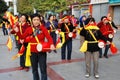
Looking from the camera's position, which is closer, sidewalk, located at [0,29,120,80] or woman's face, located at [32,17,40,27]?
woman's face, located at [32,17,40,27]

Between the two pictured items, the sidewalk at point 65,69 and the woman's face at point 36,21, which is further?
the sidewalk at point 65,69

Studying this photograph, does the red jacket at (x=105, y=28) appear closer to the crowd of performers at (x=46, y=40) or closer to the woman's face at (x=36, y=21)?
the crowd of performers at (x=46, y=40)

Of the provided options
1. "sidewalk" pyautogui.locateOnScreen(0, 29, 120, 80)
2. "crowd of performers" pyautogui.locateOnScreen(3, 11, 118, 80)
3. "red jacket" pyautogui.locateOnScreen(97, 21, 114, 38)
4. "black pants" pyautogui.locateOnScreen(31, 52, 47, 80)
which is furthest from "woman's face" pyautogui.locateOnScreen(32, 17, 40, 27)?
"red jacket" pyautogui.locateOnScreen(97, 21, 114, 38)

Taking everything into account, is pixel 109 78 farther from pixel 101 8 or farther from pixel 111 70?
pixel 101 8

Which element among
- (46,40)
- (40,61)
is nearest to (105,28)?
(46,40)

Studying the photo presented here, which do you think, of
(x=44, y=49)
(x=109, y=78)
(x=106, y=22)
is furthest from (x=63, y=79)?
(x=106, y=22)

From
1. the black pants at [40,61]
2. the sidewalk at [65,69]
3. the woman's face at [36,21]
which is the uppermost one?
the woman's face at [36,21]

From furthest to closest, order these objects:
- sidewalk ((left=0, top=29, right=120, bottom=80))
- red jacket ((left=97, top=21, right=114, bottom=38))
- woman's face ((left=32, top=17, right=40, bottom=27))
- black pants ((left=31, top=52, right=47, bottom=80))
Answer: red jacket ((left=97, top=21, right=114, bottom=38)), sidewalk ((left=0, top=29, right=120, bottom=80)), black pants ((left=31, top=52, right=47, bottom=80)), woman's face ((left=32, top=17, right=40, bottom=27))

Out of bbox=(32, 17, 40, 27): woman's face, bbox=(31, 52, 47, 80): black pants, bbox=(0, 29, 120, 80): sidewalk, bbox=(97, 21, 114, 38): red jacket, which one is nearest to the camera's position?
bbox=(32, 17, 40, 27): woman's face

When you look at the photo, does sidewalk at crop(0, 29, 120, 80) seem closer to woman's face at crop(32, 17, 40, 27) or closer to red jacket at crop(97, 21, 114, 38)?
red jacket at crop(97, 21, 114, 38)

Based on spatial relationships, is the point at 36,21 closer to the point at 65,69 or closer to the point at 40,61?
the point at 40,61

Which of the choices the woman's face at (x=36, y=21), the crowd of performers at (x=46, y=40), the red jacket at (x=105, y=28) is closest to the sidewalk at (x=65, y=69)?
the crowd of performers at (x=46, y=40)

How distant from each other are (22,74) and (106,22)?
361 centimetres

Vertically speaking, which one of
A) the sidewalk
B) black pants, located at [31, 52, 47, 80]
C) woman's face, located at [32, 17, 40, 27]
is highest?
woman's face, located at [32, 17, 40, 27]
